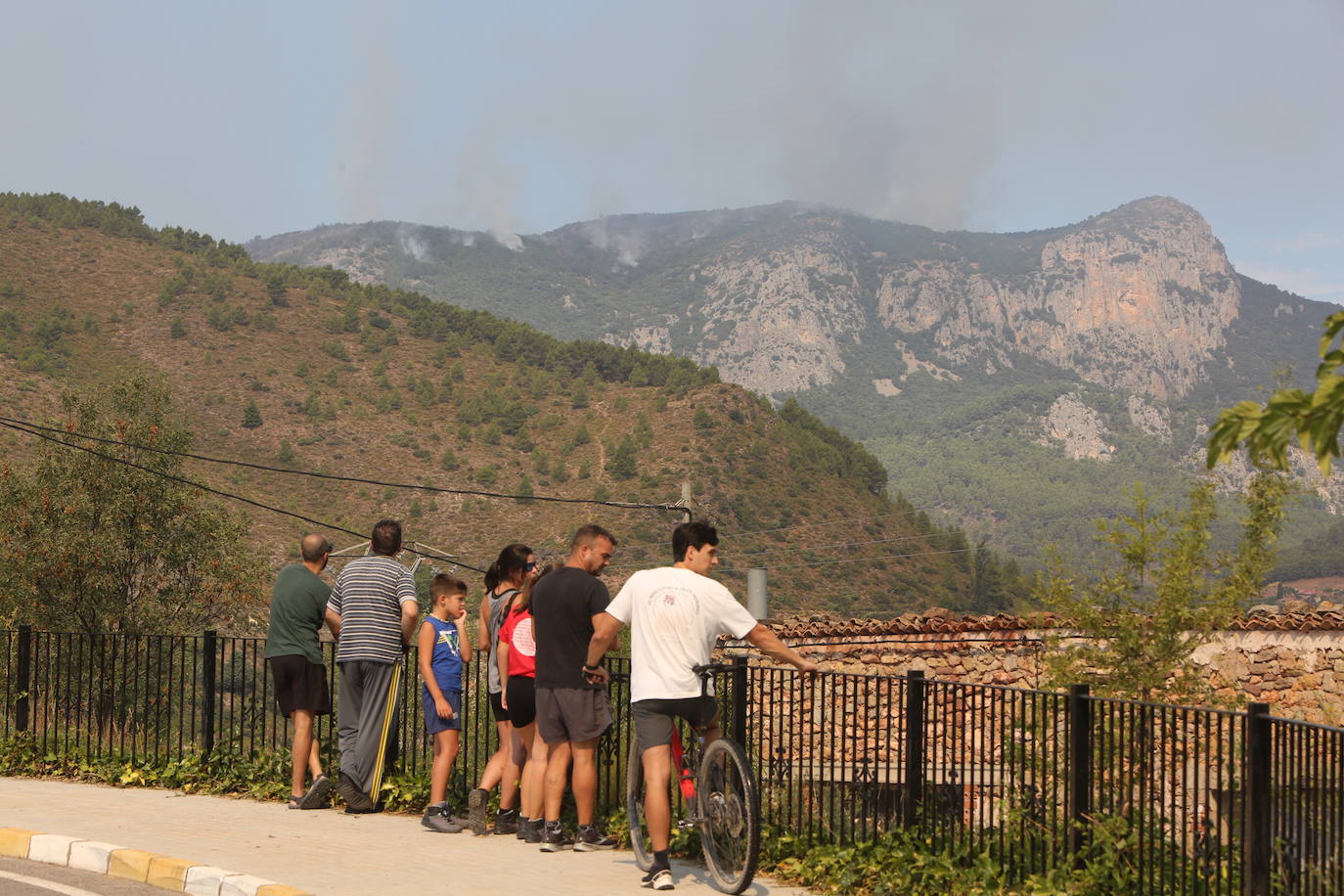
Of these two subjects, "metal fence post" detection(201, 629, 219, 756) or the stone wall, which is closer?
"metal fence post" detection(201, 629, 219, 756)

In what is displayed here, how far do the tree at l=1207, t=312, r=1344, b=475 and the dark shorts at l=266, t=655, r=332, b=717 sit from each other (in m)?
7.72

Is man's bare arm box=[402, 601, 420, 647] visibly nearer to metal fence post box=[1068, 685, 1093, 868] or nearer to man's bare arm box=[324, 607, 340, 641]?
man's bare arm box=[324, 607, 340, 641]

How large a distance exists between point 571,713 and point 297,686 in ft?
9.50

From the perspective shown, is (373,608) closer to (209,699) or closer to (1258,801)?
(209,699)

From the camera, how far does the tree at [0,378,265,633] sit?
27344mm

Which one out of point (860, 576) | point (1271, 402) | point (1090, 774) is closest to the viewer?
point (1271, 402)

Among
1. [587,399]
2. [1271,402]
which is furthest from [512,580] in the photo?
[587,399]

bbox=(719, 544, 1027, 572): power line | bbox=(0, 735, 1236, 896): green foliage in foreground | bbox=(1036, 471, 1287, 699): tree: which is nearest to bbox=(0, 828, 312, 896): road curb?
bbox=(0, 735, 1236, 896): green foliage in foreground

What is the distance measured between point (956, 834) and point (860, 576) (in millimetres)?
72834

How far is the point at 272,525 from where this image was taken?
217 feet

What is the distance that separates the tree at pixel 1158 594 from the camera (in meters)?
15.4

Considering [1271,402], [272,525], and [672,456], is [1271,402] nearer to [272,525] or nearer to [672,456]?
[272,525]

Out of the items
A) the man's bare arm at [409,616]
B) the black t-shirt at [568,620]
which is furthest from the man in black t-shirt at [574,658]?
the man's bare arm at [409,616]

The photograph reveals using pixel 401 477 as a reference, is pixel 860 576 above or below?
below
